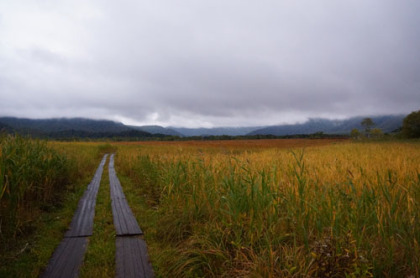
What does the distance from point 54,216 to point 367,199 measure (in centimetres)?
639

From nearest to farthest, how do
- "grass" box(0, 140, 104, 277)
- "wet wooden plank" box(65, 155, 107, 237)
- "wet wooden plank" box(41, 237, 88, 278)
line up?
"wet wooden plank" box(41, 237, 88, 278), "grass" box(0, 140, 104, 277), "wet wooden plank" box(65, 155, 107, 237)

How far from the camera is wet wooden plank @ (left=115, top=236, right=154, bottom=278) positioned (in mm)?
2888

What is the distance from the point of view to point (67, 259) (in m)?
3.20

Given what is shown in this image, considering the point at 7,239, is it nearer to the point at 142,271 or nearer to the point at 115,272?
the point at 115,272

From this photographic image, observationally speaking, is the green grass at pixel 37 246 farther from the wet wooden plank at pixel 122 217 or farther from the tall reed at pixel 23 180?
the wet wooden plank at pixel 122 217

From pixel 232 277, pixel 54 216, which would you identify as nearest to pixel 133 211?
pixel 54 216

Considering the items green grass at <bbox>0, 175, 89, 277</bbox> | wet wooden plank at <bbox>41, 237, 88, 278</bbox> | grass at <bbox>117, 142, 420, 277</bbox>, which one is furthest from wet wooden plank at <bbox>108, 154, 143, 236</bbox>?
green grass at <bbox>0, 175, 89, 277</bbox>

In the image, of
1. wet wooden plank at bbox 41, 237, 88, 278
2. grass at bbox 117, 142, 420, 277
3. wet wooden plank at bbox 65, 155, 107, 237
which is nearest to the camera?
grass at bbox 117, 142, 420, 277

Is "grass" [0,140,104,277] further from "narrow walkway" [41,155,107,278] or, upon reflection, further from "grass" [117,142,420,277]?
"grass" [117,142,420,277]

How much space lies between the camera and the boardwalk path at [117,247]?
9.61ft

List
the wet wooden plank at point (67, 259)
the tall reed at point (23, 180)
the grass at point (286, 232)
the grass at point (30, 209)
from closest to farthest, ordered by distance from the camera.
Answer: the grass at point (286, 232)
the wet wooden plank at point (67, 259)
the grass at point (30, 209)
the tall reed at point (23, 180)

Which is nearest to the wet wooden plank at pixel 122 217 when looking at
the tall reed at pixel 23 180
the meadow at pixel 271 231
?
the meadow at pixel 271 231

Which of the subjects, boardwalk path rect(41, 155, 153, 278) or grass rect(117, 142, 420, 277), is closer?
grass rect(117, 142, 420, 277)

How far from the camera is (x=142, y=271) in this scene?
2.93m
